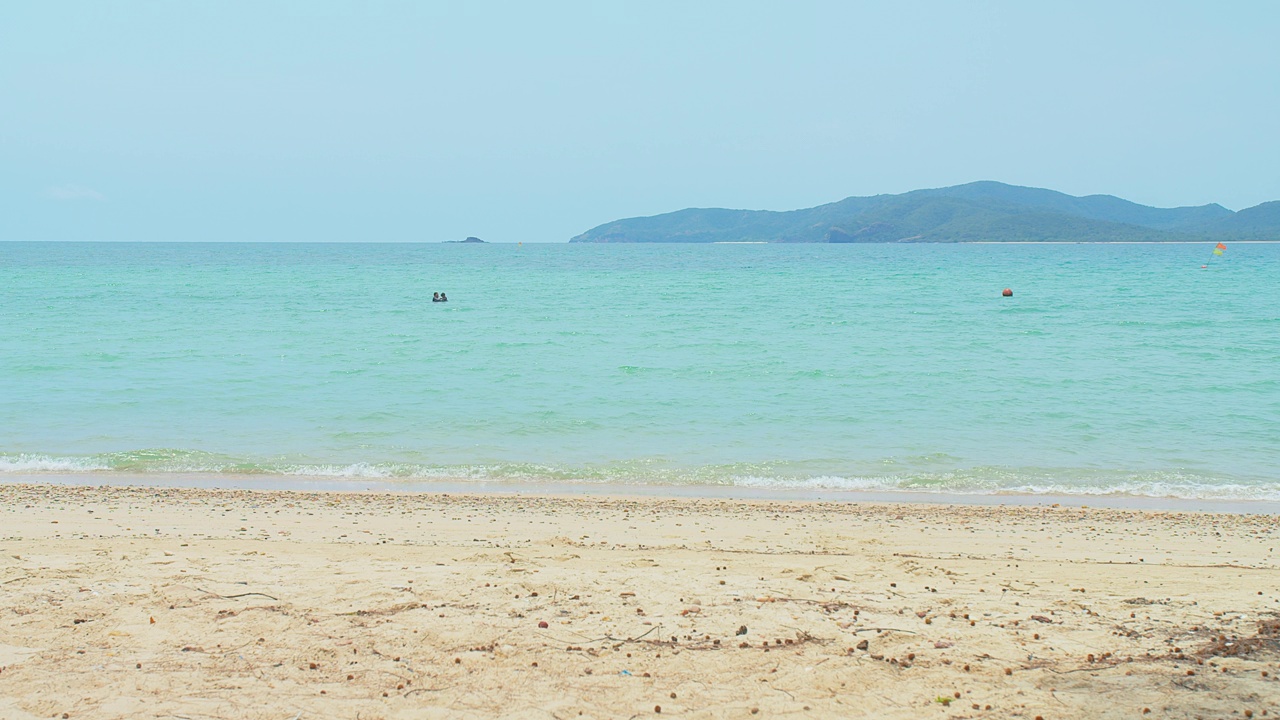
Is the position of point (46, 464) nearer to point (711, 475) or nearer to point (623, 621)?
point (711, 475)

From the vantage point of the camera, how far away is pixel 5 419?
14.4 m

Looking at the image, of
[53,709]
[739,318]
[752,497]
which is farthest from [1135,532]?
[739,318]

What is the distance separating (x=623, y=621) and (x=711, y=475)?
618cm

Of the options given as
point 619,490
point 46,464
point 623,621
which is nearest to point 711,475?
point 619,490

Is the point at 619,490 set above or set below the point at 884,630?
below

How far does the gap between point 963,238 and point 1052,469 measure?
7020 inches

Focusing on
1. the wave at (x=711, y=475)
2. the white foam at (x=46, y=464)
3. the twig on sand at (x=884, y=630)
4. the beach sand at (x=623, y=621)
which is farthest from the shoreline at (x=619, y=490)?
the twig on sand at (x=884, y=630)

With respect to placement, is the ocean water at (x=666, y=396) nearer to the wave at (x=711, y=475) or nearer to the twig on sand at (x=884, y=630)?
the wave at (x=711, y=475)

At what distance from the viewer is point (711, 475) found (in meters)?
11.5

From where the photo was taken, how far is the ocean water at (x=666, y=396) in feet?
38.8

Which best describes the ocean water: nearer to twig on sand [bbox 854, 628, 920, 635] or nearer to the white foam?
the white foam

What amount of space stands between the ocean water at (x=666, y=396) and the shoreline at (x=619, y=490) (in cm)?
17

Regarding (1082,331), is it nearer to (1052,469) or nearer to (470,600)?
(1052,469)

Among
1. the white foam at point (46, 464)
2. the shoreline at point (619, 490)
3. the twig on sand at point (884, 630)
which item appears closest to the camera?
the twig on sand at point (884, 630)
